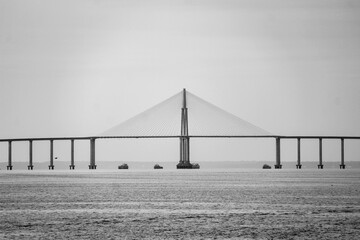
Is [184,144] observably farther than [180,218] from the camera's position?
Yes

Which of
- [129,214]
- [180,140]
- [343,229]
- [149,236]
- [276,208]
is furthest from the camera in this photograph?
[180,140]

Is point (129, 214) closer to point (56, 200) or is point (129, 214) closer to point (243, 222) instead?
point (243, 222)

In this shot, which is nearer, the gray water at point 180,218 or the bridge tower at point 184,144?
the gray water at point 180,218

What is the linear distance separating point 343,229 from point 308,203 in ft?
37.7

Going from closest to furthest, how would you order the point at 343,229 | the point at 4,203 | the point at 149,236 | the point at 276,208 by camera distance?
the point at 149,236
the point at 343,229
the point at 276,208
the point at 4,203

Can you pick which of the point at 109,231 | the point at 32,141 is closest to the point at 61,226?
the point at 109,231

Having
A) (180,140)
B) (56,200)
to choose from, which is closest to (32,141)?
(180,140)

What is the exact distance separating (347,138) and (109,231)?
136269 millimetres

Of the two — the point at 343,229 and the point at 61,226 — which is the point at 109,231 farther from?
the point at 343,229

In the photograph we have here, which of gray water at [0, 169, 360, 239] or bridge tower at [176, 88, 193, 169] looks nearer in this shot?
gray water at [0, 169, 360, 239]

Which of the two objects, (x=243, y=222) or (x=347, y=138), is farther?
(x=347, y=138)

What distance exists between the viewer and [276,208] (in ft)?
103

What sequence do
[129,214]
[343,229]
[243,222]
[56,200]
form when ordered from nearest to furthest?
[343,229] < [243,222] < [129,214] < [56,200]

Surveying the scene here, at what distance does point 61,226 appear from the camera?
2408 cm
